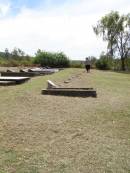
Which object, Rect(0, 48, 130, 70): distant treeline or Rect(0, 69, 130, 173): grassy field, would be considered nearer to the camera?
Rect(0, 69, 130, 173): grassy field

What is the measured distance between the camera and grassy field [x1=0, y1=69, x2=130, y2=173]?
4133mm

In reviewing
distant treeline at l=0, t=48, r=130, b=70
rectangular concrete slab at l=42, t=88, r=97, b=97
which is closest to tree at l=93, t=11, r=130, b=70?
distant treeline at l=0, t=48, r=130, b=70

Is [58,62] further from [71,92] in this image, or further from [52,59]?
[71,92]

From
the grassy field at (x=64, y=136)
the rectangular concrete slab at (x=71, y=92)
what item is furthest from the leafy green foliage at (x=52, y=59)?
the grassy field at (x=64, y=136)

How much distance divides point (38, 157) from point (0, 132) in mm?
1235

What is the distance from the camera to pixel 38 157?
14.2ft

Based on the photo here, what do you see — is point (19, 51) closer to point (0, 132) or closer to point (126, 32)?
point (126, 32)

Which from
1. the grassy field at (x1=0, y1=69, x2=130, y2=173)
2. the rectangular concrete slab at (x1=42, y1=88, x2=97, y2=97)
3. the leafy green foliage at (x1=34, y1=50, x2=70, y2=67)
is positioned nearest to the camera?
the grassy field at (x1=0, y1=69, x2=130, y2=173)

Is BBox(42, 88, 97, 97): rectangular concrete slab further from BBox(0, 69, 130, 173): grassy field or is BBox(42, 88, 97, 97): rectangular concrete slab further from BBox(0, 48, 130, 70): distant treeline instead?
BBox(0, 48, 130, 70): distant treeline

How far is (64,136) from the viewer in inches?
207

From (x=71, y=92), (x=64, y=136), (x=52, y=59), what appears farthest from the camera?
(x=52, y=59)

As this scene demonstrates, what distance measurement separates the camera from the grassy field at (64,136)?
4133mm

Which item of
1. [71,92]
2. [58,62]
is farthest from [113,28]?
[71,92]

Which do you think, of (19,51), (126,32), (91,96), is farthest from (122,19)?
(91,96)
